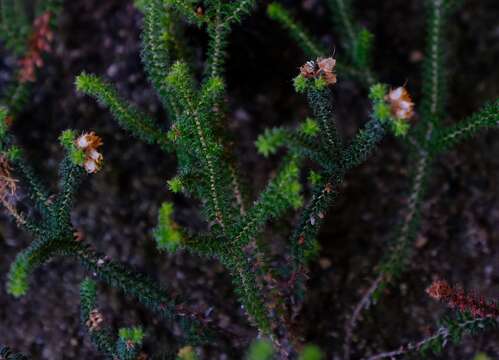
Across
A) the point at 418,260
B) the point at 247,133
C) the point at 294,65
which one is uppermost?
the point at 294,65

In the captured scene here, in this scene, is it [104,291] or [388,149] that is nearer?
[104,291]

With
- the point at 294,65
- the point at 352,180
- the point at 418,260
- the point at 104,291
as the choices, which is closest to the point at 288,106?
the point at 294,65

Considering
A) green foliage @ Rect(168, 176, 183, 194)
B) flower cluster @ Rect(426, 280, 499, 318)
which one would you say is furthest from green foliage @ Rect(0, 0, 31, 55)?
flower cluster @ Rect(426, 280, 499, 318)

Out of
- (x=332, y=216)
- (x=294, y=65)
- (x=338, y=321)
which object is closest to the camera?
(x=338, y=321)

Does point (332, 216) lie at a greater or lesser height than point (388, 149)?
lesser

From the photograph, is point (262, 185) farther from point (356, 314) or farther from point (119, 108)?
point (119, 108)

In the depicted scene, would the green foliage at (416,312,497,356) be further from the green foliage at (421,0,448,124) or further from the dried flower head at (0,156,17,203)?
the dried flower head at (0,156,17,203)

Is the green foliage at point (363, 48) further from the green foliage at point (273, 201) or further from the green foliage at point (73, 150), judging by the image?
the green foliage at point (73, 150)

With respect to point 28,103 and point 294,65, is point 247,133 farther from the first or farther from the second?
point 28,103
